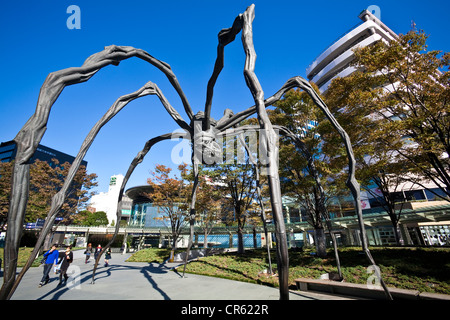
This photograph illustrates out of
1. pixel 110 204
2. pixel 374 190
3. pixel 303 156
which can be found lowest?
pixel 303 156

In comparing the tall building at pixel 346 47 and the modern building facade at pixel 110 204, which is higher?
the tall building at pixel 346 47

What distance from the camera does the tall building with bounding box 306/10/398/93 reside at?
36.1 meters

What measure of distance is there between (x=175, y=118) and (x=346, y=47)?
48.4m

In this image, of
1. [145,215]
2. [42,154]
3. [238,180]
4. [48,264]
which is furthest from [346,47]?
[42,154]

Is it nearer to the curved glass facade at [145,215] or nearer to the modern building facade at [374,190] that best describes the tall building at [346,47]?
the modern building facade at [374,190]

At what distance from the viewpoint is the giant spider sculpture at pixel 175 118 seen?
4.23 ft

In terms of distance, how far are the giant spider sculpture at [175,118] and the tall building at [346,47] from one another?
39.6 m

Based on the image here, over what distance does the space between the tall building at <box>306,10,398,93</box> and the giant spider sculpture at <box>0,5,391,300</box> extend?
3962 cm

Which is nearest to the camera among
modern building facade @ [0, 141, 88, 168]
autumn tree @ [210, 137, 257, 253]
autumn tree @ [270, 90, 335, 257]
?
autumn tree @ [270, 90, 335, 257]

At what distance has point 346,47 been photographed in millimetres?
39844

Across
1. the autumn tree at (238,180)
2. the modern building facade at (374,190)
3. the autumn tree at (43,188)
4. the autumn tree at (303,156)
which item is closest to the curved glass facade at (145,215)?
the autumn tree at (43,188)

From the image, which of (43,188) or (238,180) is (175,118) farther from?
(43,188)

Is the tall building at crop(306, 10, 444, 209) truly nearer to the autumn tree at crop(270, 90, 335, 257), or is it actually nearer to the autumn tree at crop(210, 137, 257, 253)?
the autumn tree at crop(270, 90, 335, 257)

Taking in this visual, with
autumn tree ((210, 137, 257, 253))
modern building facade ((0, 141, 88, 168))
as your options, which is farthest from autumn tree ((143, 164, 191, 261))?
modern building facade ((0, 141, 88, 168))
